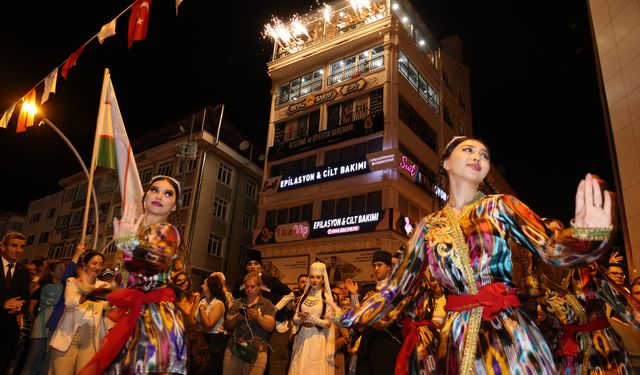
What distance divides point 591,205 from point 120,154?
3.60 m

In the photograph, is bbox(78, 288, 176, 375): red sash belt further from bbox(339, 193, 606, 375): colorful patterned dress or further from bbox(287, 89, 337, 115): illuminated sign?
bbox(287, 89, 337, 115): illuminated sign

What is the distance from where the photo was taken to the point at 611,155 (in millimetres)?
8953

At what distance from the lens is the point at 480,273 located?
228 centimetres

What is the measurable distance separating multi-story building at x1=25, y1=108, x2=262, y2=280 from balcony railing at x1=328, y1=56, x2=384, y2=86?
8624 millimetres

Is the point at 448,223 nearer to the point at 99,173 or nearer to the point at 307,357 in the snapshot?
the point at 307,357

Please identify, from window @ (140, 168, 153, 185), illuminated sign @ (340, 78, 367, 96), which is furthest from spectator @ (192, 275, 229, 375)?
window @ (140, 168, 153, 185)

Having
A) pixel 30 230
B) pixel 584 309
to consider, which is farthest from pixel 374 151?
pixel 30 230

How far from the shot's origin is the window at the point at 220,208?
2930 centimetres

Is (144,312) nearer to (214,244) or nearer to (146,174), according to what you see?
(214,244)

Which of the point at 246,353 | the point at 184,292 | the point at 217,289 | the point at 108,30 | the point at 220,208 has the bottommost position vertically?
the point at 246,353

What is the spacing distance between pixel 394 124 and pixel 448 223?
71.1ft

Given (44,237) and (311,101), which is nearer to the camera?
(311,101)

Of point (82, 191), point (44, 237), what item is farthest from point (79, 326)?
point (44, 237)

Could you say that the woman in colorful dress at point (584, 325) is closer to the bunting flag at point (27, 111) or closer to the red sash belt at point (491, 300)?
the red sash belt at point (491, 300)
